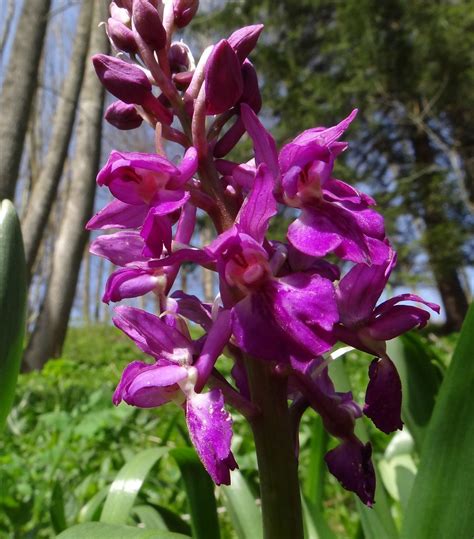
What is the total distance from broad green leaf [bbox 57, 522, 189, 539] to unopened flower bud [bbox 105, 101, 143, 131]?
539 millimetres

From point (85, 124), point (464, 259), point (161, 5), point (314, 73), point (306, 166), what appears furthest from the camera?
point (314, 73)

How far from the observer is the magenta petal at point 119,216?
0.77 metres

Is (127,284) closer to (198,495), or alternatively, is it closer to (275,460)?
(275,460)

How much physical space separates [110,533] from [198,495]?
0.76ft

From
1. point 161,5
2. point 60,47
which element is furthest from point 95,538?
point 60,47

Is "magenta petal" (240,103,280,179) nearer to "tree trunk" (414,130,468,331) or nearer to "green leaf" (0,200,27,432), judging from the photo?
"green leaf" (0,200,27,432)

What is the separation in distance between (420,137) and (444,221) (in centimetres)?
233

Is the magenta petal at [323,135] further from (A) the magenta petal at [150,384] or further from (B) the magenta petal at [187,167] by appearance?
(A) the magenta petal at [150,384]

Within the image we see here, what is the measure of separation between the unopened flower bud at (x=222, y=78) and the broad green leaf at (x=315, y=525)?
0.67 m

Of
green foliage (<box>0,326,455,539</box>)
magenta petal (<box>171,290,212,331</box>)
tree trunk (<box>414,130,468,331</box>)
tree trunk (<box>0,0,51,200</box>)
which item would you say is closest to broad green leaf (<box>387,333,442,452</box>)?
green foliage (<box>0,326,455,539</box>)

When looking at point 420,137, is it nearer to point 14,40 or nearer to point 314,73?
point 314,73

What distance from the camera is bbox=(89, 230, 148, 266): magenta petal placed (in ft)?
2.55

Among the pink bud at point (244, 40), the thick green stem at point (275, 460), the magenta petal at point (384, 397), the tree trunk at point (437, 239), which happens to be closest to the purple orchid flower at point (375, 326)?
the magenta petal at point (384, 397)

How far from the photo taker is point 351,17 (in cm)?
1069
